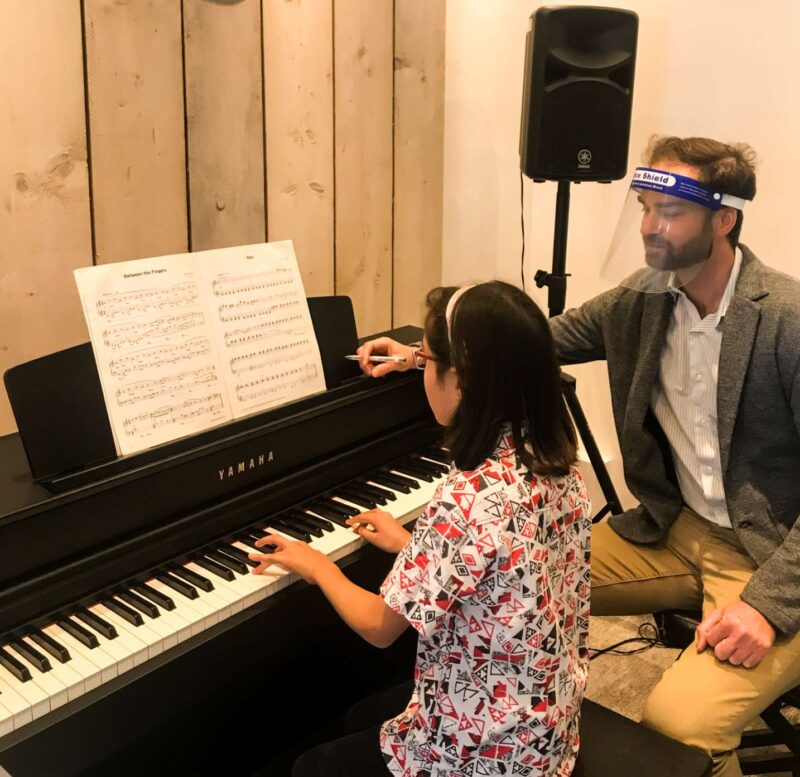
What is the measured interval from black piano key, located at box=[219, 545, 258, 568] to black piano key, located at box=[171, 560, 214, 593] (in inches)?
2.8

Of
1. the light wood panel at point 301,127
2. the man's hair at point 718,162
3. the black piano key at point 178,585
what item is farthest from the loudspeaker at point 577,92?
the black piano key at point 178,585

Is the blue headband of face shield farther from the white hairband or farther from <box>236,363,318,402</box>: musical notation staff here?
<box>236,363,318,402</box>: musical notation staff

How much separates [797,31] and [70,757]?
244 cm

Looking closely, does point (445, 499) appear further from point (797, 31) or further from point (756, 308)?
point (797, 31)

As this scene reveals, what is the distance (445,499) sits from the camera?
1196 millimetres

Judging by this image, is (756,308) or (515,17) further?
(515,17)

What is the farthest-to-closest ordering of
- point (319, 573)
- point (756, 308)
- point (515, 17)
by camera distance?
point (515, 17) → point (756, 308) → point (319, 573)

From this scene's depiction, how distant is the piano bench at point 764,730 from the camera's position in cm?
181

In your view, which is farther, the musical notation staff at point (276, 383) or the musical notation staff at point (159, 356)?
the musical notation staff at point (276, 383)

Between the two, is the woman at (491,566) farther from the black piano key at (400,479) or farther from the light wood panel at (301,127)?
the light wood panel at (301,127)

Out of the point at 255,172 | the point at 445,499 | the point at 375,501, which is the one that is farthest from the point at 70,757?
the point at 255,172

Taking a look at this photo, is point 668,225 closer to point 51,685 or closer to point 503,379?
point 503,379

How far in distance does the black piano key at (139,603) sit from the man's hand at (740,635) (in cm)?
98

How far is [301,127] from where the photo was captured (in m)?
2.35
